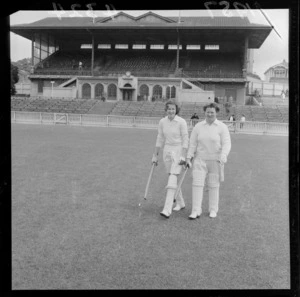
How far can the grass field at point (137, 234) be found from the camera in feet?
12.4

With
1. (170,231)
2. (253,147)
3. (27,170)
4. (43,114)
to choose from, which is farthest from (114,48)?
(170,231)

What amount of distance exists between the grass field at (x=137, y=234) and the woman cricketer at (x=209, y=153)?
0.35m

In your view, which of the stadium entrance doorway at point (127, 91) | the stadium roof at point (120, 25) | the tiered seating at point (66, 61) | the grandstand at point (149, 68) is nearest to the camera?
the stadium roof at point (120, 25)

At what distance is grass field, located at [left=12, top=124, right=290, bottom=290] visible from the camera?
3.77 metres

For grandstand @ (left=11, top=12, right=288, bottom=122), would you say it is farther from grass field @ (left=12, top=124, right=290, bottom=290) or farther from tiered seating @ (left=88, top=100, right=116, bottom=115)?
grass field @ (left=12, top=124, right=290, bottom=290)

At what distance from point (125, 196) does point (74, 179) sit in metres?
1.89

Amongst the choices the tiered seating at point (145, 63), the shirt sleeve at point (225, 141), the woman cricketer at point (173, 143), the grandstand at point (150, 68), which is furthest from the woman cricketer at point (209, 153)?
the tiered seating at point (145, 63)

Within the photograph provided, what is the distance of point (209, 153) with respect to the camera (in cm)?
571

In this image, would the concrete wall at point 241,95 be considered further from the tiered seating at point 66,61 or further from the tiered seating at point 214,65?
the tiered seating at point 66,61

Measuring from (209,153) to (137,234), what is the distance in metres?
1.62

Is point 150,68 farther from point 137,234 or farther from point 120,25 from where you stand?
point 137,234

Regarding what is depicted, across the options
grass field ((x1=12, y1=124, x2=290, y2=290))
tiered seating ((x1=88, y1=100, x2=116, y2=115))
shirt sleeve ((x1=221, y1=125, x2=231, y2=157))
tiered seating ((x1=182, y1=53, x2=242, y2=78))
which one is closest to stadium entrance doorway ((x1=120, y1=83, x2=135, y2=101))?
tiered seating ((x1=88, y1=100, x2=116, y2=115))

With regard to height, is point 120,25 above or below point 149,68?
below

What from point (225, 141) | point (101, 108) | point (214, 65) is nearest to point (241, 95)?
point (214, 65)
